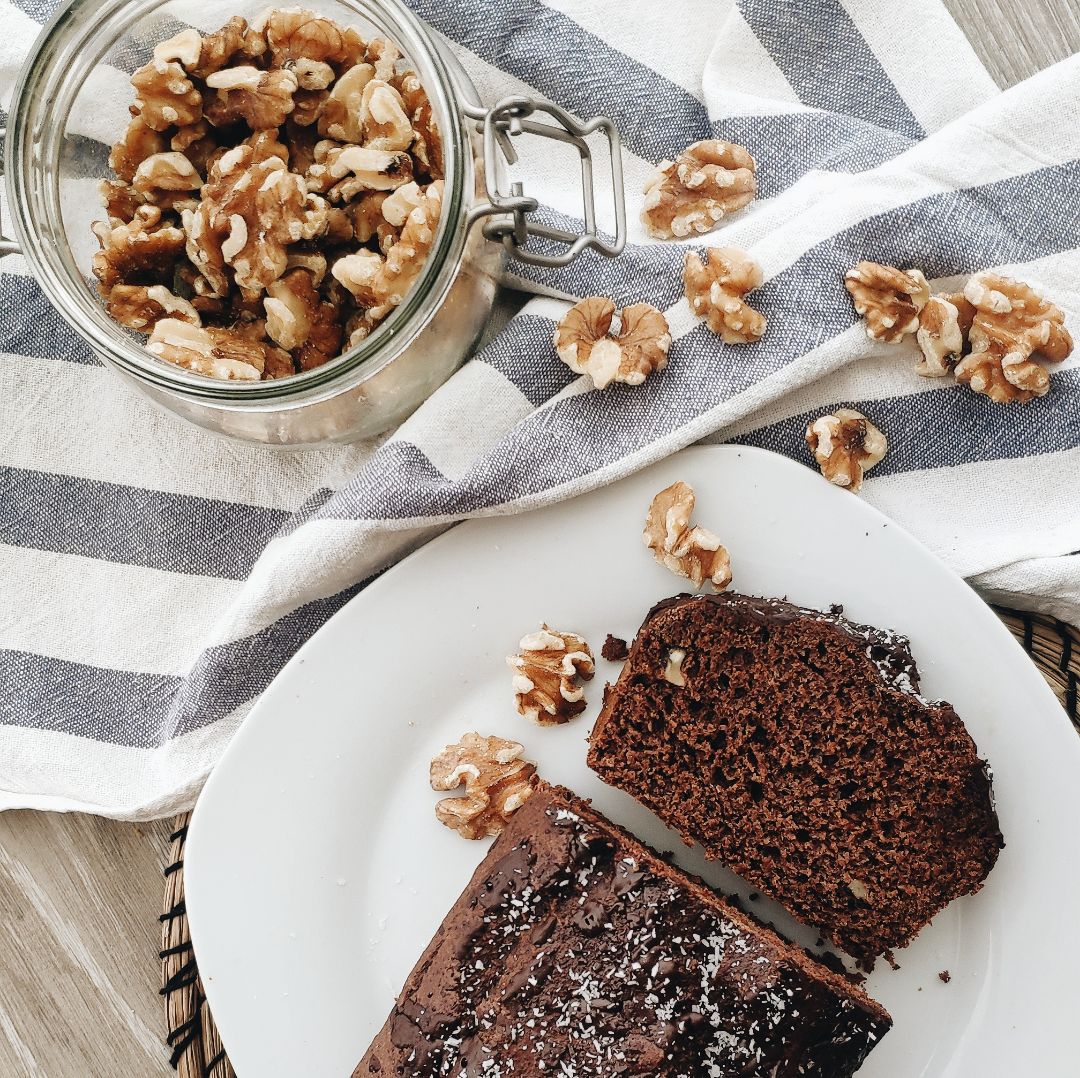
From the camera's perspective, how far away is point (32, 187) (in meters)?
1.47

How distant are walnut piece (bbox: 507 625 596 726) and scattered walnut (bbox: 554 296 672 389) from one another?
1.37 feet

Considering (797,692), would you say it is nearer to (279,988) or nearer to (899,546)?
(899,546)

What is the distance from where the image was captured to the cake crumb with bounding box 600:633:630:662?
1.77 meters

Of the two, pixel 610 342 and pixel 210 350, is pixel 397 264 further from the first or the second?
pixel 610 342

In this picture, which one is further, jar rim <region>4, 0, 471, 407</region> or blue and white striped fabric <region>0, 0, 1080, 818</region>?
blue and white striped fabric <region>0, 0, 1080, 818</region>

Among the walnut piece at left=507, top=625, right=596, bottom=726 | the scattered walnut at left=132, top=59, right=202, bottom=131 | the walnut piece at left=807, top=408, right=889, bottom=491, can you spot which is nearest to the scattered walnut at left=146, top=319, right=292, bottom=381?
the scattered walnut at left=132, top=59, right=202, bottom=131

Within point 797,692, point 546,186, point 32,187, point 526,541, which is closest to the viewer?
point 32,187

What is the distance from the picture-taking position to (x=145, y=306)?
1515 mm

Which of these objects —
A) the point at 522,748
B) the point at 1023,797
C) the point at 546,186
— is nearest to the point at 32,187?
the point at 546,186

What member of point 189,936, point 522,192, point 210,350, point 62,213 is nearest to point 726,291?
point 522,192

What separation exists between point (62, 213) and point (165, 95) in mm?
234

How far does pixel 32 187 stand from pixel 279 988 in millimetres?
1267

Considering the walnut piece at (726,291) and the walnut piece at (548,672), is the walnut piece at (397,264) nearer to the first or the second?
the walnut piece at (726,291)

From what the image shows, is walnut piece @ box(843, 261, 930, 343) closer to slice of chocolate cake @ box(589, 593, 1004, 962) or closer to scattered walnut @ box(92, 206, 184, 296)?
slice of chocolate cake @ box(589, 593, 1004, 962)
